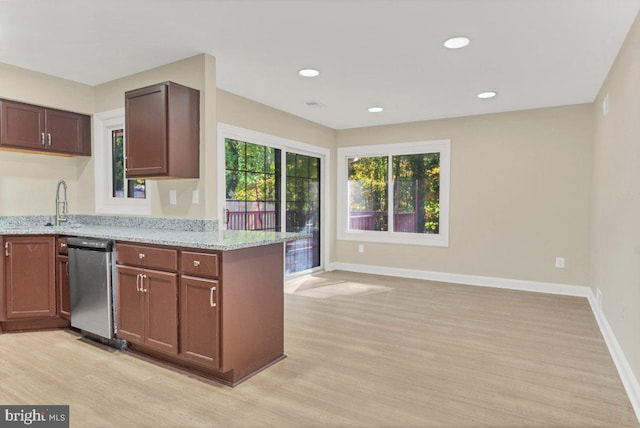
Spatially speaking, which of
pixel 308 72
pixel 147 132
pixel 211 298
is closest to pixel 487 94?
pixel 308 72

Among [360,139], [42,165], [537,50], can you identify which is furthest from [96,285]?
[360,139]

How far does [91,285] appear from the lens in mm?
3057

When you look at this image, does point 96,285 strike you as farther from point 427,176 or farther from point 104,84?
point 427,176

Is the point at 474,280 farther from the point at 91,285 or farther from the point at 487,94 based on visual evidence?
the point at 91,285

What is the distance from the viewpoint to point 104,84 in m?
4.00

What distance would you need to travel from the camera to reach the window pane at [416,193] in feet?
18.9

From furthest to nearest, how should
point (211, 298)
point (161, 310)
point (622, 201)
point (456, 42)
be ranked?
1. point (456, 42)
2. point (622, 201)
3. point (161, 310)
4. point (211, 298)

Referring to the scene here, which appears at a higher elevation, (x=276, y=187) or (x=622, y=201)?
(x=276, y=187)

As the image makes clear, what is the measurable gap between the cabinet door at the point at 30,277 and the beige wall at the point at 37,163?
63 centimetres

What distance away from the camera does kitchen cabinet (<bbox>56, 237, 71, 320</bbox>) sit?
3.32 metres

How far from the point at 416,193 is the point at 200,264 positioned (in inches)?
165

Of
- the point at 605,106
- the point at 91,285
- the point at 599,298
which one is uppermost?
the point at 605,106

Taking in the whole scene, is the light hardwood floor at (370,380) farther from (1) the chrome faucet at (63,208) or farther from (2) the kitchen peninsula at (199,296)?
(1) the chrome faucet at (63,208)

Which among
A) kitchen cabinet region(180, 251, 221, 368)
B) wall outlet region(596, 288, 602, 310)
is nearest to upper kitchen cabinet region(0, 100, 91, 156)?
kitchen cabinet region(180, 251, 221, 368)
